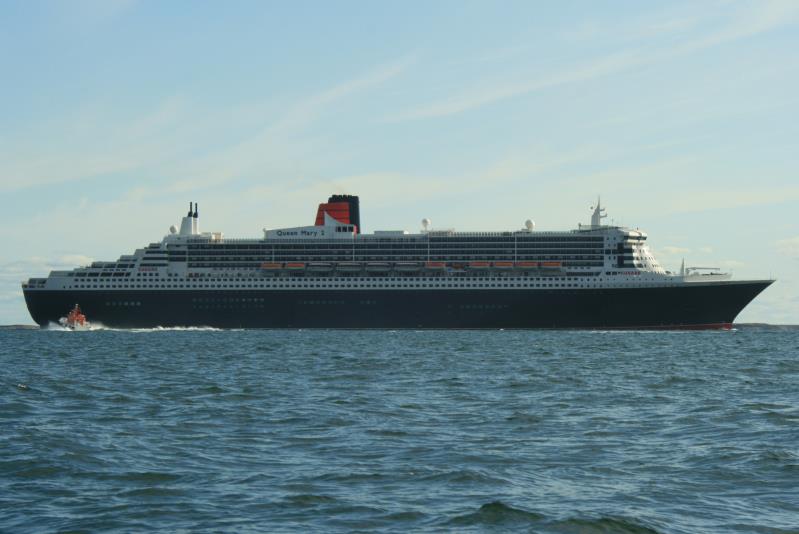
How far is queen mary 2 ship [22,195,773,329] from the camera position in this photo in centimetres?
9312

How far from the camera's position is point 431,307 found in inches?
3701

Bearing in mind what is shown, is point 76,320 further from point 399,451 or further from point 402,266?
point 399,451

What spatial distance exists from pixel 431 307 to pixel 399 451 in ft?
241

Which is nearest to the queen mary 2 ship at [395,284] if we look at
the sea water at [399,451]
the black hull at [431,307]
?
the black hull at [431,307]

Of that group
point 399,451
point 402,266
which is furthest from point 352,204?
point 399,451

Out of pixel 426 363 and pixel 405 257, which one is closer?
pixel 426 363

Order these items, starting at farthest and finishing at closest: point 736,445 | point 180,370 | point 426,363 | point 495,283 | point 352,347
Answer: point 495,283 < point 352,347 < point 426,363 < point 180,370 < point 736,445

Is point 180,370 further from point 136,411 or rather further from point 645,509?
point 645,509

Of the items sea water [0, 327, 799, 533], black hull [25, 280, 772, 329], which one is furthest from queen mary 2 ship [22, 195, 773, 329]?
sea water [0, 327, 799, 533]

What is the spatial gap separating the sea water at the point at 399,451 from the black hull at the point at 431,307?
5297cm

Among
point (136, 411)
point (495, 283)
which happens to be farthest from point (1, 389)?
point (495, 283)

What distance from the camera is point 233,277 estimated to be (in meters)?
101

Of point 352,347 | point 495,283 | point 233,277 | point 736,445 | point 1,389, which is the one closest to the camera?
point 736,445

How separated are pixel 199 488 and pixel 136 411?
→ 35.1 ft
